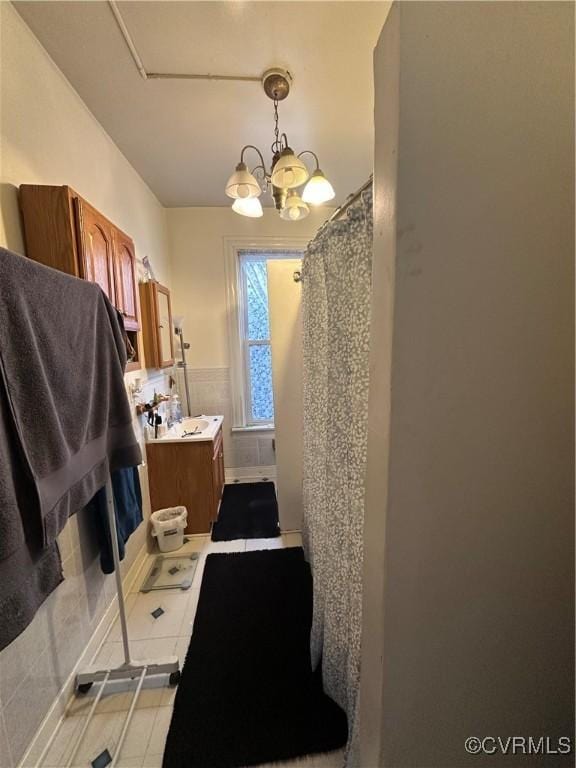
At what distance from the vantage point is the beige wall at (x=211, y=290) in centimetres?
296

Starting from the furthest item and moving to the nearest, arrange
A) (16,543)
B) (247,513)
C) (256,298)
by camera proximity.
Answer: (256,298), (247,513), (16,543)

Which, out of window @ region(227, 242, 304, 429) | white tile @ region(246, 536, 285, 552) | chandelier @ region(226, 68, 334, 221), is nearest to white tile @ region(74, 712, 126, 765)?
white tile @ region(246, 536, 285, 552)

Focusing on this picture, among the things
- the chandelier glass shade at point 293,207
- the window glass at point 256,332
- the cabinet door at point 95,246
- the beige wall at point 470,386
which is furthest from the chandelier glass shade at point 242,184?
the window glass at point 256,332

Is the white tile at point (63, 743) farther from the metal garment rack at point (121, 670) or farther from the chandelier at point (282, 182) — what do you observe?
the chandelier at point (282, 182)

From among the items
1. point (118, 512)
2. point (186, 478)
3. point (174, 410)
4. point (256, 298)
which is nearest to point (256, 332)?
point (256, 298)

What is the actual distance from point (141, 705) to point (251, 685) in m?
0.44

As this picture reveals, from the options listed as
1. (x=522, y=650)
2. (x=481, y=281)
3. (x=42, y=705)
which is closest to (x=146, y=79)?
(x=481, y=281)

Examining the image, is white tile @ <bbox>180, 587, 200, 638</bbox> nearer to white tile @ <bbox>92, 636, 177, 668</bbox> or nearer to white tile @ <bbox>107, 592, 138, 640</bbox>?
white tile @ <bbox>92, 636, 177, 668</bbox>

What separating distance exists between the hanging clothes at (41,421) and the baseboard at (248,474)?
2.20 meters

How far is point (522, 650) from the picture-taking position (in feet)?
1.94

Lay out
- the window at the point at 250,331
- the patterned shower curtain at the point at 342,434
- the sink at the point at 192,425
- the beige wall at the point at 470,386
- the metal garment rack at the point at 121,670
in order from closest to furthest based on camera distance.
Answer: the beige wall at the point at 470,386
the patterned shower curtain at the point at 342,434
the metal garment rack at the point at 121,670
the sink at the point at 192,425
the window at the point at 250,331

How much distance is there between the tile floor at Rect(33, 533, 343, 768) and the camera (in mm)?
1048

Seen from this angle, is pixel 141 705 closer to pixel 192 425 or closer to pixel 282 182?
pixel 192 425

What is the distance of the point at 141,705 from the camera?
47.7 inches
